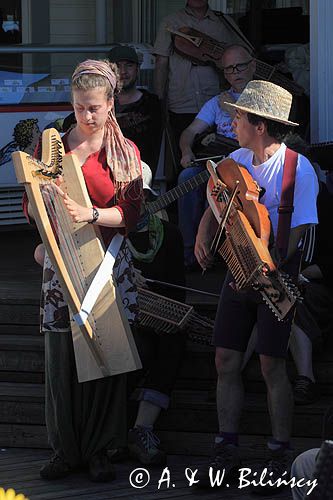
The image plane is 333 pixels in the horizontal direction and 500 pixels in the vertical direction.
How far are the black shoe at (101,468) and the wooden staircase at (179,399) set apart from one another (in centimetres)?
46

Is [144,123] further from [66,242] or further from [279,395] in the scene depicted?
[279,395]

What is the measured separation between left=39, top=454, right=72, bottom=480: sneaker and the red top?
1.00 meters

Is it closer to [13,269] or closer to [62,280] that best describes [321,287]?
[62,280]

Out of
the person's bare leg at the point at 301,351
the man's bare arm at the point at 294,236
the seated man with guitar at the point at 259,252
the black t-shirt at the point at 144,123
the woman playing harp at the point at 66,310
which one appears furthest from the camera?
the black t-shirt at the point at 144,123

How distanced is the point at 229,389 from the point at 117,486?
64cm

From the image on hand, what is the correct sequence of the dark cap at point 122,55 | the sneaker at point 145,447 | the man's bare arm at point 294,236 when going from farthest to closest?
the dark cap at point 122,55, the sneaker at point 145,447, the man's bare arm at point 294,236

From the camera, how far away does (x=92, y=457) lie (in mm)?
5125

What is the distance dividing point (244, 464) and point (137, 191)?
52.2 inches

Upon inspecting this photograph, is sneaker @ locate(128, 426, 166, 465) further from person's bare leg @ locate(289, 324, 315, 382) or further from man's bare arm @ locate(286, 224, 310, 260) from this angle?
man's bare arm @ locate(286, 224, 310, 260)

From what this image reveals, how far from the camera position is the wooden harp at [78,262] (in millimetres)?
4801

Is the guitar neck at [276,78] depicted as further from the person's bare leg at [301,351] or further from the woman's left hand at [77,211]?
the woman's left hand at [77,211]

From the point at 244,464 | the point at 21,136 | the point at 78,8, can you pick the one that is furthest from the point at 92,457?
the point at 78,8

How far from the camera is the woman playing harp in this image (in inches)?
194

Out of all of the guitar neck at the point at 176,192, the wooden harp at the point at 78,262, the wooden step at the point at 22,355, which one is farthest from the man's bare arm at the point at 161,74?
the wooden harp at the point at 78,262
